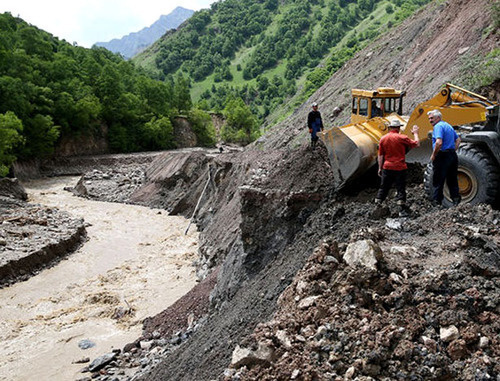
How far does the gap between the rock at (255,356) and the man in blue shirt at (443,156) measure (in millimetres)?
4821

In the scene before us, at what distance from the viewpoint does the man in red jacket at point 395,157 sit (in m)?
7.88

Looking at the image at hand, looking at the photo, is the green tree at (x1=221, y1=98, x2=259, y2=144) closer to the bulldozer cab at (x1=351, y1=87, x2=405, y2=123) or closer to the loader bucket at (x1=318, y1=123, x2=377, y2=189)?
the bulldozer cab at (x1=351, y1=87, x2=405, y2=123)

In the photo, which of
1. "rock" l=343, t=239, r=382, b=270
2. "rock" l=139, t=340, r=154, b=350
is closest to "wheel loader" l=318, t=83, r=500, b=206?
"rock" l=343, t=239, r=382, b=270

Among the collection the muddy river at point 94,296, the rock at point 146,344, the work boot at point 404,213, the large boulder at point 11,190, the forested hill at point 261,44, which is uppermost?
the forested hill at point 261,44

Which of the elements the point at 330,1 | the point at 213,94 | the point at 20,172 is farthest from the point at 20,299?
the point at 330,1

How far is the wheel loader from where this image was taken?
7.50 meters

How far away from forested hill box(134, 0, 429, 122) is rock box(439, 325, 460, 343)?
103937 millimetres

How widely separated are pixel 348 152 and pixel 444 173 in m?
2.47

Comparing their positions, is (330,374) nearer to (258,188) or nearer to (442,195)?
(442,195)

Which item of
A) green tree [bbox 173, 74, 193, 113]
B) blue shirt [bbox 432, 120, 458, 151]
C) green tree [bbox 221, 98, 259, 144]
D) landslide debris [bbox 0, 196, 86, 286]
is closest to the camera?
blue shirt [bbox 432, 120, 458, 151]

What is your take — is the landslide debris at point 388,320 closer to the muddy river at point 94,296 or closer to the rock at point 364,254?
the rock at point 364,254

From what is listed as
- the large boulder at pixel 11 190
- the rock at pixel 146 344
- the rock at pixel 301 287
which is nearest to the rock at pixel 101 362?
the rock at pixel 146 344

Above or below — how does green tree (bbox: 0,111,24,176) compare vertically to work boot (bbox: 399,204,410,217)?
above

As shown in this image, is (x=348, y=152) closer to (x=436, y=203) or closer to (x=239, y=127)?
(x=436, y=203)
